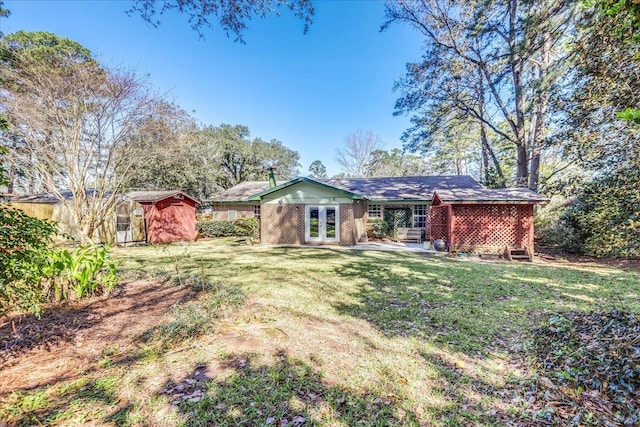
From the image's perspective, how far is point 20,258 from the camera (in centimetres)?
288

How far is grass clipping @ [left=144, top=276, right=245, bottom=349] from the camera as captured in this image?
367 cm

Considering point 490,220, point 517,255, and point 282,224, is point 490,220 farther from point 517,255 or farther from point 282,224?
point 282,224

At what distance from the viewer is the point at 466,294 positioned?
5879 mm

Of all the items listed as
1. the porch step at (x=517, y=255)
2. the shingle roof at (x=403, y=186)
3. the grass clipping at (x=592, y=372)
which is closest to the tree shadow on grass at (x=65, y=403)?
the grass clipping at (x=592, y=372)

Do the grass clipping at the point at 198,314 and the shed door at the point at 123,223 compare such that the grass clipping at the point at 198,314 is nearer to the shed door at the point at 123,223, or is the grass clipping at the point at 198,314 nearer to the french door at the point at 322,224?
the french door at the point at 322,224

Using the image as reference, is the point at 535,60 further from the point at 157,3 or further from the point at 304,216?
the point at 157,3

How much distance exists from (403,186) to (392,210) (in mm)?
2167

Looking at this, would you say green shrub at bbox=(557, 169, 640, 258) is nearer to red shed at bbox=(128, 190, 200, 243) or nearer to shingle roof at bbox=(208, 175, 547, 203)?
shingle roof at bbox=(208, 175, 547, 203)

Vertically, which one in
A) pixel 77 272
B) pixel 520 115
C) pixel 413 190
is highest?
pixel 520 115

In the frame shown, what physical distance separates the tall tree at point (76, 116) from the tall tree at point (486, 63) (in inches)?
553

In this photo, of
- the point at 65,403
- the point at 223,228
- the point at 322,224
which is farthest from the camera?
the point at 223,228

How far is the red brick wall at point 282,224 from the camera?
14.9 metres

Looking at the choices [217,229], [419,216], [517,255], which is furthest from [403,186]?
[217,229]

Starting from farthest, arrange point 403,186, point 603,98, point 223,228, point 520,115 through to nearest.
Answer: point 223,228, point 403,186, point 520,115, point 603,98
